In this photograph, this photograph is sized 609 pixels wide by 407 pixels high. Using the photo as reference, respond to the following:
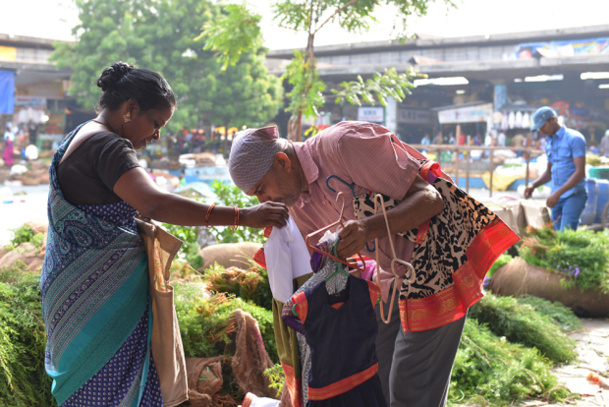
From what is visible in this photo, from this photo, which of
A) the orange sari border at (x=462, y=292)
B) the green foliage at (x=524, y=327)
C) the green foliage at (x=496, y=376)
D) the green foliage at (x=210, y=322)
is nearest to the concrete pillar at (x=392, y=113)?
the green foliage at (x=524, y=327)

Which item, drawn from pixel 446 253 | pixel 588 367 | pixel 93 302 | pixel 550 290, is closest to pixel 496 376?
pixel 588 367

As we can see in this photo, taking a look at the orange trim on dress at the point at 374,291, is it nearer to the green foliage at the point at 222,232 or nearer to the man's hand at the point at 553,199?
the green foliage at the point at 222,232

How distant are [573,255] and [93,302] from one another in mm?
4682

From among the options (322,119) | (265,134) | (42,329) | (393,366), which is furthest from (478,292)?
(322,119)

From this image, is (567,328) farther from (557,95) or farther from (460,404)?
(557,95)

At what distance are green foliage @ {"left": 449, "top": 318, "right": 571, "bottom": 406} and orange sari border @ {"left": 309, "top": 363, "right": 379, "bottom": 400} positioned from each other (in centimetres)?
185

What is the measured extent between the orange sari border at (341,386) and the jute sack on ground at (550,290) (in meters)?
4.15

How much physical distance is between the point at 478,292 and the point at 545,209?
5686 millimetres

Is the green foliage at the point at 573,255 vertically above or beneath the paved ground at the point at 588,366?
Answer: above

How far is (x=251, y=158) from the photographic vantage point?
1.98 m

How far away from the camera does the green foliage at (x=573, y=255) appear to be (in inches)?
210

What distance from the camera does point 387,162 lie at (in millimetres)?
1925

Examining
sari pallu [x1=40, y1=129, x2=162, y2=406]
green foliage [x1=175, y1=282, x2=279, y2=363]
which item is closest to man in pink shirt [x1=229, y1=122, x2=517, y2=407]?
sari pallu [x1=40, y1=129, x2=162, y2=406]

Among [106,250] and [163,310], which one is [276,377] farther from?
[106,250]
